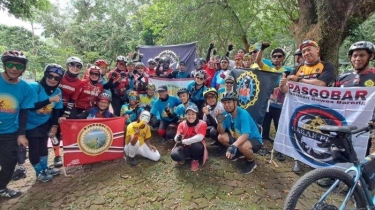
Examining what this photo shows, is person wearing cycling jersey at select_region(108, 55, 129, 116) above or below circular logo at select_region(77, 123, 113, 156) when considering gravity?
above

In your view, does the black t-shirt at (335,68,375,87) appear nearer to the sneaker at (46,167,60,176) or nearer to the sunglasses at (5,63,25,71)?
the sunglasses at (5,63,25,71)

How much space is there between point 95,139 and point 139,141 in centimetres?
89

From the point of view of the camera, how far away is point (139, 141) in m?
5.51

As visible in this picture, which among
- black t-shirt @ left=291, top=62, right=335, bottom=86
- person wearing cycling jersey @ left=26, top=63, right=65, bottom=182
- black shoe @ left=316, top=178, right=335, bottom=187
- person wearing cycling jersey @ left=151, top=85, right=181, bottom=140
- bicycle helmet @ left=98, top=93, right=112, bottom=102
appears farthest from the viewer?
person wearing cycling jersey @ left=151, top=85, right=181, bottom=140

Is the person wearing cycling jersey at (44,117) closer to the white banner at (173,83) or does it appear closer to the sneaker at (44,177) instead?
the sneaker at (44,177)

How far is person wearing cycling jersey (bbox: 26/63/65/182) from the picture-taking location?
4.97m

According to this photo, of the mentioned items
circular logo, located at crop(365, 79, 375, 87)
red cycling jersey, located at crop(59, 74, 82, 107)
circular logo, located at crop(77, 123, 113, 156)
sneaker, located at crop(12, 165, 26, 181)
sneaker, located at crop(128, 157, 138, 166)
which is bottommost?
sneaker, located at crop(12, 165, 26, 181)

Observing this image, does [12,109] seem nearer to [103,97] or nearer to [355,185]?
[103,97]

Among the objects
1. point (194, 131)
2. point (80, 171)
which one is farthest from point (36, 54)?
point (194, 131)

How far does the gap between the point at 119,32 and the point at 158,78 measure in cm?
1776

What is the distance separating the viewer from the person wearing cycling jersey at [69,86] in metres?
5.52

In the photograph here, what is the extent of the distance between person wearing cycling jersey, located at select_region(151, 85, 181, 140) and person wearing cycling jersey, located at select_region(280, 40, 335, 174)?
2.64m

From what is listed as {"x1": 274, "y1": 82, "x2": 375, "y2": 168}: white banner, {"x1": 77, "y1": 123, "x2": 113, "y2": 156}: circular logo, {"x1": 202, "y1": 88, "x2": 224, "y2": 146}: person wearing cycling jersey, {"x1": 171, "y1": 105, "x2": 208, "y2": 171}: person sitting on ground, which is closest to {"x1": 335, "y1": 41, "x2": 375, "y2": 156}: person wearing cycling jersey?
{"x1": 274, "y1": 82, "x2": 375, "y2": 168}: white banner

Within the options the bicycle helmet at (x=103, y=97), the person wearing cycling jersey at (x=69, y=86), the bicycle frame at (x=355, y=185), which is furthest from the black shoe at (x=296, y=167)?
the person wearing cycling jersey at (x=69, y=86)
